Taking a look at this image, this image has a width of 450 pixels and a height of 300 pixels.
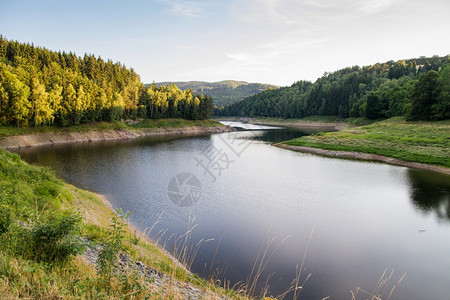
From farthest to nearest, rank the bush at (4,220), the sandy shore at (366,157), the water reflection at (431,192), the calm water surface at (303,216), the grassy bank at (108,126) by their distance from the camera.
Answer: the grassy bank at (108,126), the sandy shore at (366,157), the water reflection at (431,192), the calm water surface at (303,216), the bush at (4,220)

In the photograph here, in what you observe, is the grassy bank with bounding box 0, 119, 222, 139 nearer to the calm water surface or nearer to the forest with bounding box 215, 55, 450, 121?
the calm water surface

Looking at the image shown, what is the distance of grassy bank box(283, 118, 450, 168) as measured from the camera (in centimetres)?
3472

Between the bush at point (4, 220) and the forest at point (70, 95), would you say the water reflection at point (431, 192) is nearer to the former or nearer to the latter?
the bush at point (4, 220)

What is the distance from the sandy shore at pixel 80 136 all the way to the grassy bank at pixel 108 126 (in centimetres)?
92

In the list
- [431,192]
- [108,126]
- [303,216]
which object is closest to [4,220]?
[303,216]

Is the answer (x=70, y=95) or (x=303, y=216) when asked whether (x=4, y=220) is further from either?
(x=70, y=95)

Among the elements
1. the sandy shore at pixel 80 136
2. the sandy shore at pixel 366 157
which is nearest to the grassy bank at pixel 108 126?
the sandy shore at pixel 80 136

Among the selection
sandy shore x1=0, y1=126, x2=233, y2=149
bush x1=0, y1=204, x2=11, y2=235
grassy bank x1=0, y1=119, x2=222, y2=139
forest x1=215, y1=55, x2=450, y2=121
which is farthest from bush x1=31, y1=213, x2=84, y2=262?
forest x1=215, y1=55, x2=450, y2=121

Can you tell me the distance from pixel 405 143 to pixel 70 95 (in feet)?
211

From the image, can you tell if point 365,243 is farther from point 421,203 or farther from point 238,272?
point 421,203

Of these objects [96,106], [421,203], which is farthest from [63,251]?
[96,106]

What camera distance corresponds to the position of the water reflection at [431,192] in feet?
64.6

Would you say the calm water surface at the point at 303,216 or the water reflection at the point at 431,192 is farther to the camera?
the water reflection at the point at 431,192

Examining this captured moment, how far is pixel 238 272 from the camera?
11.6 m
